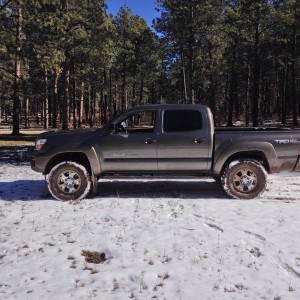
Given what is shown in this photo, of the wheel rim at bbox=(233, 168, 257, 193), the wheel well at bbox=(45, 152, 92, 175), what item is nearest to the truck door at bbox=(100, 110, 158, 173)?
the wheel well at bbox=(45, 152, 92, 175)

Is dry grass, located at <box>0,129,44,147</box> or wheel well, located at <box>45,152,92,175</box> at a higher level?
dry grass, located at <box>0,129,44,147</box>

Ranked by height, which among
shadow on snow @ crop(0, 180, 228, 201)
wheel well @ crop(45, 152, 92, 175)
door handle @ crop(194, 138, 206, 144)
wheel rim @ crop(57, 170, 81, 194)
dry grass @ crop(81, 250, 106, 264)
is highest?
door handle @ crop(194, 138, 206, 144)

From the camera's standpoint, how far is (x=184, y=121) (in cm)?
909

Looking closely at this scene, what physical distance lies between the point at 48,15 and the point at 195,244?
1997 cm

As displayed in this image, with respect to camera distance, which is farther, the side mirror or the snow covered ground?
the side mirror

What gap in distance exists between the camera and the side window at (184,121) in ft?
29.7

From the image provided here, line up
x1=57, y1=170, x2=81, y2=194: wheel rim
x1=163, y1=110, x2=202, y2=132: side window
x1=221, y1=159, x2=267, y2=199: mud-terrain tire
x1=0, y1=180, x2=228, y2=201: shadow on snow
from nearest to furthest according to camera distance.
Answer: x1=221, y1=159, x2=267, y2=199: mud-terrain tire
x1=57, y1=170, x2=81, y2=194: wheel rim
x1=163, y1=110, x2=202, y2=132: side window
x1=0, y1=180, x2=228, y2=201: shadow on snow

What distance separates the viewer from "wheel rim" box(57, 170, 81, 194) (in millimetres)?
8945

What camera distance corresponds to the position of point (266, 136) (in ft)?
29.3

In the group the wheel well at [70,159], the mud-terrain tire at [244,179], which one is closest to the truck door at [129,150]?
the wheel well at [70,159]

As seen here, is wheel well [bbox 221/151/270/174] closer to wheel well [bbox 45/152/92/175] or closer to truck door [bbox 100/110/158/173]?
truck door [bbox 100/110/158/173]

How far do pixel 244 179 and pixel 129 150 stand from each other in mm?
A: 2523

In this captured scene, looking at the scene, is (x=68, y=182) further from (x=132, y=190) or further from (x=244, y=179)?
(x=244, y=179)

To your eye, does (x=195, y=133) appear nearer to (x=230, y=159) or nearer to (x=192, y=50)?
(x=230, y=159)
